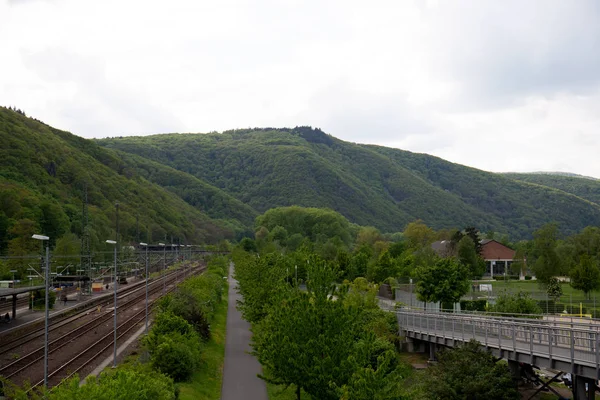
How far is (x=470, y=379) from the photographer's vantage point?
2780 cm

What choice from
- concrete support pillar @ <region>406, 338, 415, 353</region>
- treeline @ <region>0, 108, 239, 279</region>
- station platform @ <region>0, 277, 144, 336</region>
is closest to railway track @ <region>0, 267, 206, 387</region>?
station platform @ <region>0, 277, 144, 336</region>

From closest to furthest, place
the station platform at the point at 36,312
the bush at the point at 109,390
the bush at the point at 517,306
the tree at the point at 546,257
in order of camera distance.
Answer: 1. the bush at the point at 109,390
2. the bush at the point at 517,306
3. the station platform at the point at 36,312
4. the tree at the point at 546,257

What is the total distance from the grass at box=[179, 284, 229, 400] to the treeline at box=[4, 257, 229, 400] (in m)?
0.58

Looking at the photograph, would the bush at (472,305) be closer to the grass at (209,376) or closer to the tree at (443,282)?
the tree at (443,282)

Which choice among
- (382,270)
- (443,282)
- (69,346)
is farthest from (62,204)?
(443,282)

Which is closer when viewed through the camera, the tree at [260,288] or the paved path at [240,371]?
the paved path at [240,371]

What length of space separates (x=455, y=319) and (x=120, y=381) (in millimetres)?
27210

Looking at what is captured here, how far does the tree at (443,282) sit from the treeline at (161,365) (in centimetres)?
1937

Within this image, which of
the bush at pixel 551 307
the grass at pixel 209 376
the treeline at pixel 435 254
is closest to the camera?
the grass at pixel 209 376

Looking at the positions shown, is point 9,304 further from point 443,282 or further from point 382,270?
point 443,282

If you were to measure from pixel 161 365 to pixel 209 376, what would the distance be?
4690 millimetres

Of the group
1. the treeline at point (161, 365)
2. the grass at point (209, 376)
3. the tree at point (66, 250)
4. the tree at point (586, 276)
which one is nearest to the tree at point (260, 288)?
the grass at point (209, 376)

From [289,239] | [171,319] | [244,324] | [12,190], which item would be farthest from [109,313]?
[289,239]

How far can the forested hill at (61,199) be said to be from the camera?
86.8 meters
